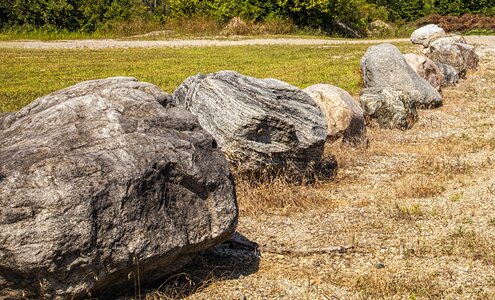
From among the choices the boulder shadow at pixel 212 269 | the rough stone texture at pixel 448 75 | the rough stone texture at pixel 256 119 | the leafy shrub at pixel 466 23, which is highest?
the rough stone texture at pixel 256 119

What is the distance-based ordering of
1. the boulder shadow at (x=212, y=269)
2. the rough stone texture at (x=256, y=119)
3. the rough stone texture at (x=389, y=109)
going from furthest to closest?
the rough stone texture at (x=389, y=109), the rough stone texture at (x=256, y=119), the boulder shadow at (x=212, y=269)

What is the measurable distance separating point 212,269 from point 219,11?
30946 mm

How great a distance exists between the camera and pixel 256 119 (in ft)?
25.0

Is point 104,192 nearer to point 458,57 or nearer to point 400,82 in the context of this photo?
point 400,82

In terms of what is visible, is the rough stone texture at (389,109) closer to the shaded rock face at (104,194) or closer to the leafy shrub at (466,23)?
the shaded rock face at (104,194)

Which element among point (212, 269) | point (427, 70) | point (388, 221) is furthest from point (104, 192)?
point (427, 70)

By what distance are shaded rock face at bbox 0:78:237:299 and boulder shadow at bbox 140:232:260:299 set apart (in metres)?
0.19

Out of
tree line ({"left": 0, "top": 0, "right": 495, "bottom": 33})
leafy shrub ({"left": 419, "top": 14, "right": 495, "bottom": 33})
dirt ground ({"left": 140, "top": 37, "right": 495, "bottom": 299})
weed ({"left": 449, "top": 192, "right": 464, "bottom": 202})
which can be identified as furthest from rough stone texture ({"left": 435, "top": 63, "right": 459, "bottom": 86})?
leafy shrub ({"left": 419, "top": 14, "right": 495, "bottom": 33})

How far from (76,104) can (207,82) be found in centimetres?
302

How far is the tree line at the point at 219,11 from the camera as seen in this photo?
104 ft

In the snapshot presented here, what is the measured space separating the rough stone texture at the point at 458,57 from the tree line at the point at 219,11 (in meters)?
16.2

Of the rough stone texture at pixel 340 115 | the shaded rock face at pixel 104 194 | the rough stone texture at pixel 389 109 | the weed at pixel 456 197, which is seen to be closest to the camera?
the shaded rock face at pixel 104 194

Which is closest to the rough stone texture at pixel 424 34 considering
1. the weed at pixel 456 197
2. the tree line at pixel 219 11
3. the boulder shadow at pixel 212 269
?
the tree line at pixel 219 11

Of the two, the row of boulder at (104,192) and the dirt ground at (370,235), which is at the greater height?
the row of boulder at (104,192)
